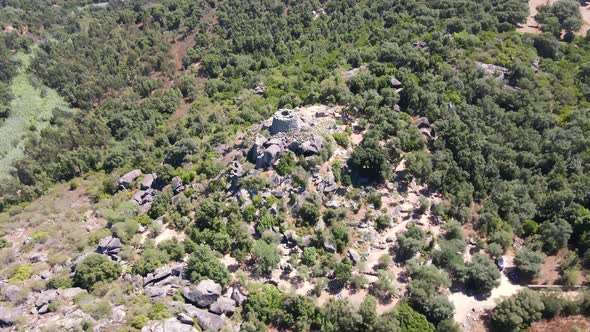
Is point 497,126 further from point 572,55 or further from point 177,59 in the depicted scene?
point 177,59

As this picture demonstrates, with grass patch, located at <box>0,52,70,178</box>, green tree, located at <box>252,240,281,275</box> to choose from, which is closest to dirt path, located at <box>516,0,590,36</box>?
green tree, located at <box>252,240,281,275</box>

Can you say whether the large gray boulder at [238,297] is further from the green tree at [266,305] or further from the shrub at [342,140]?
the shrub at [342,140]

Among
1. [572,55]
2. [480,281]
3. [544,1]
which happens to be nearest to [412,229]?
[480,281]

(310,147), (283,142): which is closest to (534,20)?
(310,147)

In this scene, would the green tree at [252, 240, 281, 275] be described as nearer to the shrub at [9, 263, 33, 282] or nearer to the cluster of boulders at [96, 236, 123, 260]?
the cluster of boulders at [96, 236, 123, 260]

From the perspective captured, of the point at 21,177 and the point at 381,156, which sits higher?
the point at 381,156

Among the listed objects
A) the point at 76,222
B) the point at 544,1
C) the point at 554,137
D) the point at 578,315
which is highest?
the point at 544,1
